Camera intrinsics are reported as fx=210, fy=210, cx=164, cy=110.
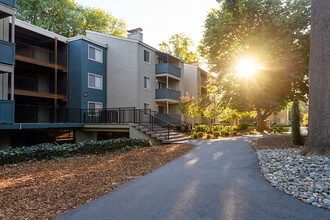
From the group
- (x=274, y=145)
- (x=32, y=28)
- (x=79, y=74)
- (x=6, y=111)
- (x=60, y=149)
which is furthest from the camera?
(x=79, y=74)

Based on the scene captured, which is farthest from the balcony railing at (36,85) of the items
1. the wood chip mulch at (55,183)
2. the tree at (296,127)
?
the tree at (296,127)

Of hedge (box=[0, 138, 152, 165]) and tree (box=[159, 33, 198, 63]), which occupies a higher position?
tree (box=[159, 33, 198, 63])

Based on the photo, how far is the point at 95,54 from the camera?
2005cm

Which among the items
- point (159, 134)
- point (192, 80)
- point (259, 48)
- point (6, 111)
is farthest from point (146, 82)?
point (6, 111)

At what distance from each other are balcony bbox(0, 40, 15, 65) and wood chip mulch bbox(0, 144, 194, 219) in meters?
7.03

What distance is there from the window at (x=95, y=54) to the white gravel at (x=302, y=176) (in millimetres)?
17303

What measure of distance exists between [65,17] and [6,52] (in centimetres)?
1950

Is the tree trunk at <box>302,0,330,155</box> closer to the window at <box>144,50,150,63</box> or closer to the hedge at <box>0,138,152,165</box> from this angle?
the hedge at <box>0,138,152,165</box>

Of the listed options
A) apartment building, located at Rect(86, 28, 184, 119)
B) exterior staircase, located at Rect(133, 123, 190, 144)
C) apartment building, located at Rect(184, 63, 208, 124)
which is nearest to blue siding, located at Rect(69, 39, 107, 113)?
apartment building, located at Rect(86, 28, 184, 119)

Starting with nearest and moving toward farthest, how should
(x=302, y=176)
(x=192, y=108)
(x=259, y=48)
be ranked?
(x=302, y=176), (x=259, y=48), (x=192, y=108)

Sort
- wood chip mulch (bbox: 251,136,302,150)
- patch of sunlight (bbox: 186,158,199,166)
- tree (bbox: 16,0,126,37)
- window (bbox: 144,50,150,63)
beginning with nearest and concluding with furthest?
patch of sunlight (bbox: 186,158,199,166) → wood chip mulch (bbox: 251,136,302,150) → window (bbox: 144,50,150,63) → tree (bbox: 16,0,126,37)

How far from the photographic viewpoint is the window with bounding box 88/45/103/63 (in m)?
19.4

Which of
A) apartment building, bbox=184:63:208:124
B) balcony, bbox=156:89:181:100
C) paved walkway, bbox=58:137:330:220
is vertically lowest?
paved walkway, bbox=58:137:330:220

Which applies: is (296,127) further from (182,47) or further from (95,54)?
(182,47)
